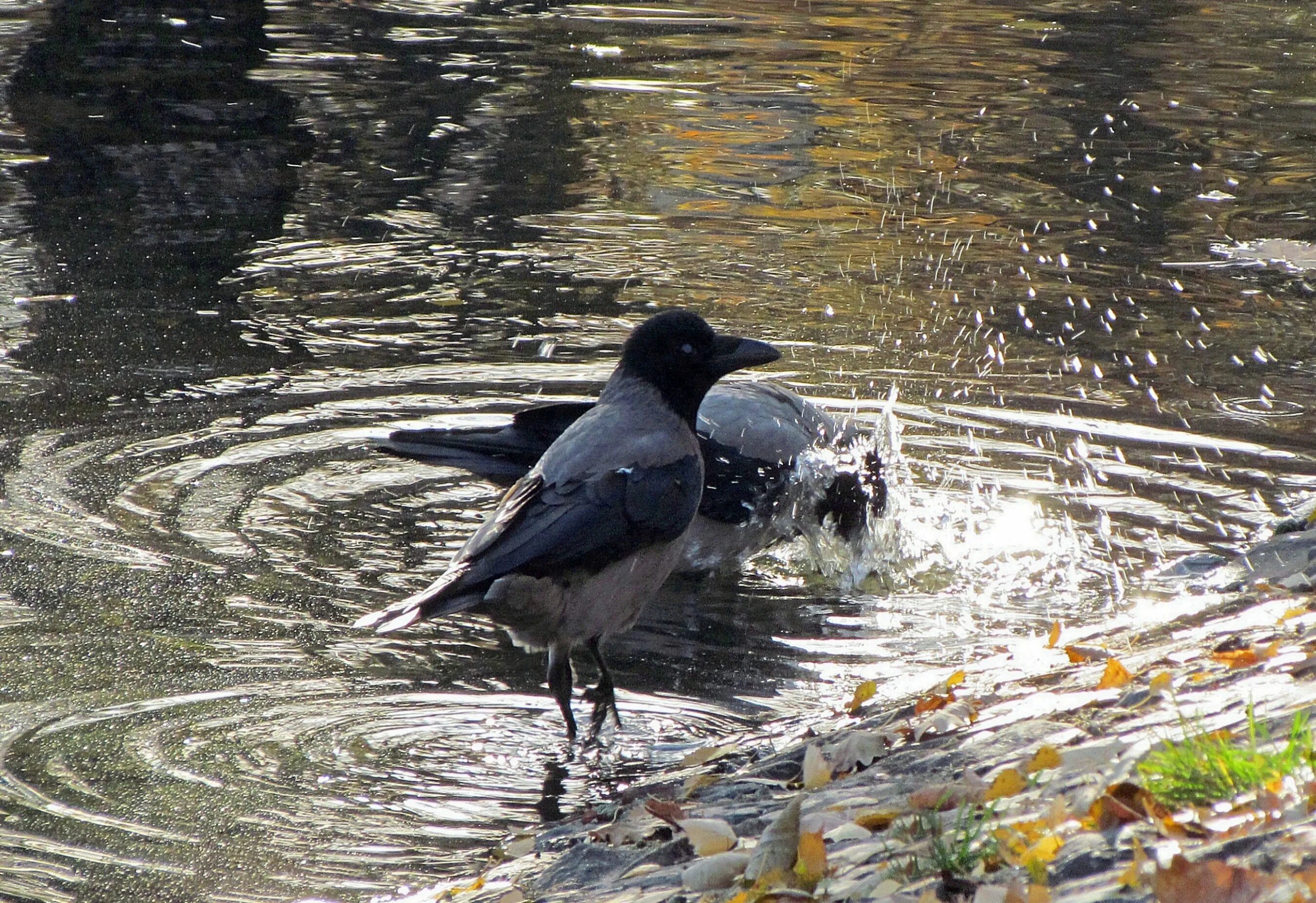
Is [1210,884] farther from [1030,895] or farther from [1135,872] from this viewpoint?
[1030,895]

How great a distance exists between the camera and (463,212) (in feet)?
41.1

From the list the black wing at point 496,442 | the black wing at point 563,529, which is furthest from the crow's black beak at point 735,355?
the black wing at point 496,442

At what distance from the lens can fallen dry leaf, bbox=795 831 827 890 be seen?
3.16 meters

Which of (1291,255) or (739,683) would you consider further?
(1291,255)

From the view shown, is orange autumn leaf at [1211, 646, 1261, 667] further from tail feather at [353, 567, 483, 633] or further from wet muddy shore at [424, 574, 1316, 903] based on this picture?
tail feather at [353, 567, 483, 633]

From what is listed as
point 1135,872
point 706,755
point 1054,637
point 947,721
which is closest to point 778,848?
point 1135,872

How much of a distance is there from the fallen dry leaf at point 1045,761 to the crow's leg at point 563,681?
211 centimetres

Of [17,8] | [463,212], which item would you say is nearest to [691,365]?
[463,212]

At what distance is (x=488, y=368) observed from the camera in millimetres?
8914

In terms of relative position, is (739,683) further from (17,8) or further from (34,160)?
(17,8)

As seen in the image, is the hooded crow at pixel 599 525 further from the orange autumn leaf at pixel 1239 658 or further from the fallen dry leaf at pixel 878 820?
the orange autumn leaf at pixel 1239 658

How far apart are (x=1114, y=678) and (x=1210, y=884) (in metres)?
1.61

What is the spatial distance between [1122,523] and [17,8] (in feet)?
54.7

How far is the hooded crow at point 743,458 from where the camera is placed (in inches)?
264
